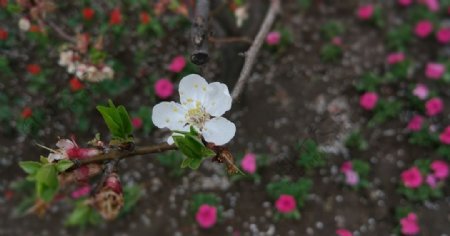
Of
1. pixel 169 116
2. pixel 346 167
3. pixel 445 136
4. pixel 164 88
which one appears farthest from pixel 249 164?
pixel 169 116

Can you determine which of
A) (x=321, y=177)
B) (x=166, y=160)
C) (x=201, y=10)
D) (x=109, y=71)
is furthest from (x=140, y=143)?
(x=201, y=10)

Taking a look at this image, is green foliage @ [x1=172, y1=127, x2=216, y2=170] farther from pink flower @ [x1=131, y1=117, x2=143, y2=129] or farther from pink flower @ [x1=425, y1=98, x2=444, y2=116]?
pink flower @ [x1=425, y1=98, x2=444, y2=116]

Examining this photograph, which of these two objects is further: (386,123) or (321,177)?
(386,123)

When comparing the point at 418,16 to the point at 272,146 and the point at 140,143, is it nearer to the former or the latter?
the point at 272,146

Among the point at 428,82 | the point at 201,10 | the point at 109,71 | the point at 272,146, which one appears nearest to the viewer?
the point at 201,10

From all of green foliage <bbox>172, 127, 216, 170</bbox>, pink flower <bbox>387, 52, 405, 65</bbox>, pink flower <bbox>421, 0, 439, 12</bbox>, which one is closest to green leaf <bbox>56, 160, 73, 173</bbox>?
green foliage <bbox>172, 127, 216, 170</bbox>
